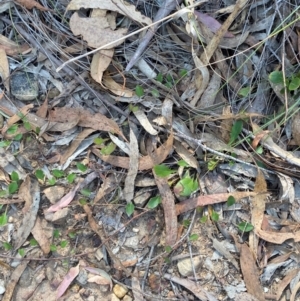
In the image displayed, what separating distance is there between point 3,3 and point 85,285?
3.26 feet

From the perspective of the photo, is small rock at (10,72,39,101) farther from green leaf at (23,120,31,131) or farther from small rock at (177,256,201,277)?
small rock at (177,256,201,277)

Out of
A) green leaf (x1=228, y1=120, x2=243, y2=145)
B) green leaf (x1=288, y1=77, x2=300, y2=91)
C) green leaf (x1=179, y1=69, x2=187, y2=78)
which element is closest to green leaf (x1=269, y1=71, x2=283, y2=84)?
green leaf (x1=288, y1=77, x2=300, y2=91)

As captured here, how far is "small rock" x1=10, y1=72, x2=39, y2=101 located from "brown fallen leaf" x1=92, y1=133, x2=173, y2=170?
31 centimetres

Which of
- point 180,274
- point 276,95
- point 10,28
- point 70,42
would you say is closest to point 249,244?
point 180,274

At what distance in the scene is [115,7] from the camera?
159 cm

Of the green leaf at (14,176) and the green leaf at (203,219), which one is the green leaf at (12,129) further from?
the green leaf at (203,219)

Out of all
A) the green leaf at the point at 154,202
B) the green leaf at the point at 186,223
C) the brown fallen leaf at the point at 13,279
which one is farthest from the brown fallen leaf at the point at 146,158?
the brown fallen leaf at the point at 13,279

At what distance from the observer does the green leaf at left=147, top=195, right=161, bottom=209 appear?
161cm

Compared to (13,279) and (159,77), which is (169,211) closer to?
(159,77)

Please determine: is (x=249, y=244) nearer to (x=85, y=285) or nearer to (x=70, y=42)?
(x=85, y=285)

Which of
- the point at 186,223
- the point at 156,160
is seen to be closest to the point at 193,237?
the point at 186,223

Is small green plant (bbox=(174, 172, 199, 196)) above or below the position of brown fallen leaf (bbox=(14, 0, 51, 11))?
below

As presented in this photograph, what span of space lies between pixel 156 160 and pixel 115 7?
521 mm

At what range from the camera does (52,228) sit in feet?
5.40
